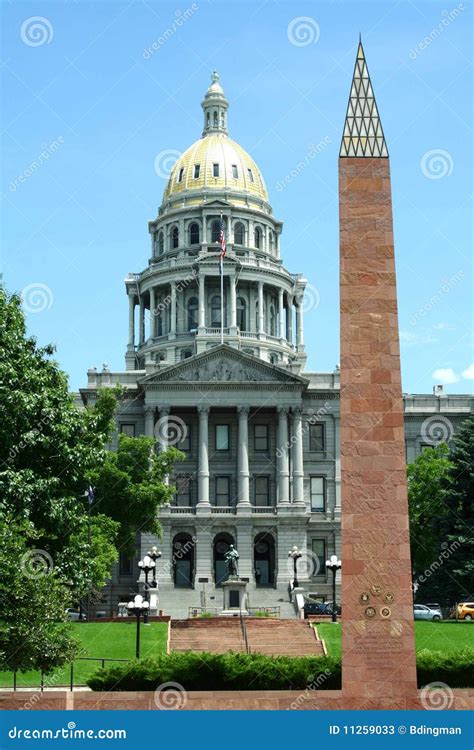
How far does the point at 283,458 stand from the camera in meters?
73.4

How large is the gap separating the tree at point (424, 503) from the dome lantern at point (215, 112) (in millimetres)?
49321

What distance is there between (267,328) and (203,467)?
76.4 ft

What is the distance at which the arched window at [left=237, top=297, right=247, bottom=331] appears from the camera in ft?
303

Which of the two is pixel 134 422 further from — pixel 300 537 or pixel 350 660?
pixel 350 660

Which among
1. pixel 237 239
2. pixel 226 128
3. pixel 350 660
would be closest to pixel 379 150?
pixel 350 660

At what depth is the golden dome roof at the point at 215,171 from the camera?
98.1m

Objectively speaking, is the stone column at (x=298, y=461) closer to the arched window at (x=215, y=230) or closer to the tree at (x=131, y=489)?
the tree at (x=131, y=489)

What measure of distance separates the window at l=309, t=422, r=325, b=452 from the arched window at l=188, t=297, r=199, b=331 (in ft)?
62.9

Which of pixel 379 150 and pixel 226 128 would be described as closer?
pixel 379 150

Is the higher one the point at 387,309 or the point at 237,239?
the point at 237,239

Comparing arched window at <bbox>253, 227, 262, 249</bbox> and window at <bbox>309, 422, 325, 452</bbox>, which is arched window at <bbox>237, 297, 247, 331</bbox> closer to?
arched window at <bbox>253, 227, 262, 249</bbox>

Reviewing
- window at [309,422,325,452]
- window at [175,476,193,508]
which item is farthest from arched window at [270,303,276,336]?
window at [175,476,193,508]

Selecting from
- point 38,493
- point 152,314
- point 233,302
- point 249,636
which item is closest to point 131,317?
point 152,314

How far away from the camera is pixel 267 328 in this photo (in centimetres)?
9306
